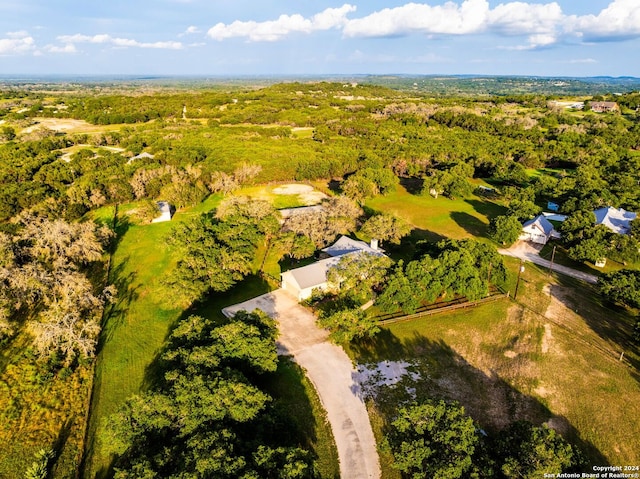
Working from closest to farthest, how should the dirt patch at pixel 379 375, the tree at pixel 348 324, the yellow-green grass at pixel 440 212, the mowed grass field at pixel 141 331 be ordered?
the mowed grass field at pixel 141 331, the dirt patch at pixel 379 375, the tree at pixel 348 324, the yellow-green grass at pixel 440 212

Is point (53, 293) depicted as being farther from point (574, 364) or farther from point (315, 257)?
point (574, 364)

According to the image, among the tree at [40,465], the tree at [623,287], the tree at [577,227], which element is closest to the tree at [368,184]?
the tree at [577,227]

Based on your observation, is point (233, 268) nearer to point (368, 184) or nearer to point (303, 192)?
point (368, 184)

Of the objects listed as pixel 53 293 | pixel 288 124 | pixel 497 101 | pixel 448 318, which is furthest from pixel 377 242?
pixel 497 101

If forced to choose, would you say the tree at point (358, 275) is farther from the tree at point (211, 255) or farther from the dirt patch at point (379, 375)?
the tree at point (211, 255)

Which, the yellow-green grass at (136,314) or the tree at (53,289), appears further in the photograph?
the tree at (53,289)

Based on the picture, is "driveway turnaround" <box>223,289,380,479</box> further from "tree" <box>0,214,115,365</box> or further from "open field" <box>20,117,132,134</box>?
"open field" <box>20,117,132,134</box>
